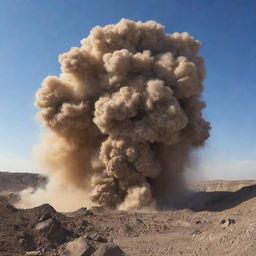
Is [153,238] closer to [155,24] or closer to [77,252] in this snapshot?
[77,252]

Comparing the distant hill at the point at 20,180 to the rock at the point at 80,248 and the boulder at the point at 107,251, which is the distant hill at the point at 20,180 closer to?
the rock at the point at 80,248

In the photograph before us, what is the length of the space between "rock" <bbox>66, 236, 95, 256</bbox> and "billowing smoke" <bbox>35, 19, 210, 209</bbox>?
49.3ft

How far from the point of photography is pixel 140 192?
1093 inches

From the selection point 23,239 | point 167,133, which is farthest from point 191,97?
point 23,239

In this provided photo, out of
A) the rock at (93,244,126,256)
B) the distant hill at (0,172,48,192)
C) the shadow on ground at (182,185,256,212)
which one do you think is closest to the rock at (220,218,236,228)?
the rock at (93,244,126,256)

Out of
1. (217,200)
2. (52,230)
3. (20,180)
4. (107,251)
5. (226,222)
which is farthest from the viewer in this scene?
(20,180)

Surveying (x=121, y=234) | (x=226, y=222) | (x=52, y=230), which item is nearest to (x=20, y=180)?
(x=121, y=234)

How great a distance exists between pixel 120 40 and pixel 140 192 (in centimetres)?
1215

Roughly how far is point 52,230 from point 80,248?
266 centimetres

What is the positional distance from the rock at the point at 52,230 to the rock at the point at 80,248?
1912 mm

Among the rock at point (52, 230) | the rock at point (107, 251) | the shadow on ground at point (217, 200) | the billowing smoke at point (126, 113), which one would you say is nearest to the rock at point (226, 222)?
the rock at point (107, 251)

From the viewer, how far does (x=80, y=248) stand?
12.2 metres

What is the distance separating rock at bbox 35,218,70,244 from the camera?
1441 cm

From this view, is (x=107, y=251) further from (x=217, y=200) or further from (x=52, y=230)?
(x=217, y=200)
